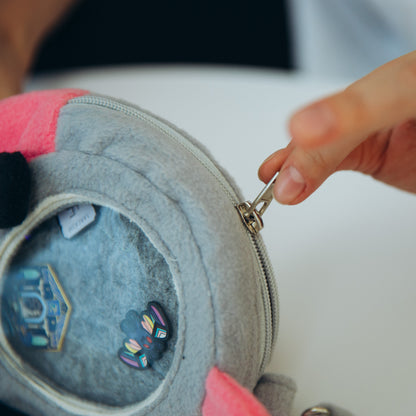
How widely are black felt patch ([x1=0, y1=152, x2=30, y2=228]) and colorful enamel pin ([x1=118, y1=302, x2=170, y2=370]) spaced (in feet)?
0.37

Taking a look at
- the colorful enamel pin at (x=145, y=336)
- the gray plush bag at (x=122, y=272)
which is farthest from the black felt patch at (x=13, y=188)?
the colorful enamel pin at (x=145, y=336)

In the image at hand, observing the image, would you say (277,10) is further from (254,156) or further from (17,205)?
(17,205)

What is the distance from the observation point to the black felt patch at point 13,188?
1.10 ft

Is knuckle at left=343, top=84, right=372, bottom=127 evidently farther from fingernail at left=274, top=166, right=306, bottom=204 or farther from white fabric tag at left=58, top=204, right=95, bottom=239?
white fabric tag at left=58, top=204, right=95, bottom=239

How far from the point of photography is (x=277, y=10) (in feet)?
4.16

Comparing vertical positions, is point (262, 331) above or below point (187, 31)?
below

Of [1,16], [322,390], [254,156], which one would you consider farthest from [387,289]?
Result: [1,16]

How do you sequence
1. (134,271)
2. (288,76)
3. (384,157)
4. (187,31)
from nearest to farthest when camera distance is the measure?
(134,271), (384,157), (288,76), (187,31)

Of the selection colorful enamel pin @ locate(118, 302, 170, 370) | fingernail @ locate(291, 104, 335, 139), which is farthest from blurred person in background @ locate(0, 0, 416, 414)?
colorful enamel pin @ locate(118, 302, 170, 370)

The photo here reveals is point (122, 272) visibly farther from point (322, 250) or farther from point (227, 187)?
point (322, 250)

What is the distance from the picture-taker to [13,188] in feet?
1.11

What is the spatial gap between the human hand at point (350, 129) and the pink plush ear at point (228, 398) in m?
0.14

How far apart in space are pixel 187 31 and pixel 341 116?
1075 mm

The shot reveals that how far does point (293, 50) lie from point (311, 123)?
1048 mm
